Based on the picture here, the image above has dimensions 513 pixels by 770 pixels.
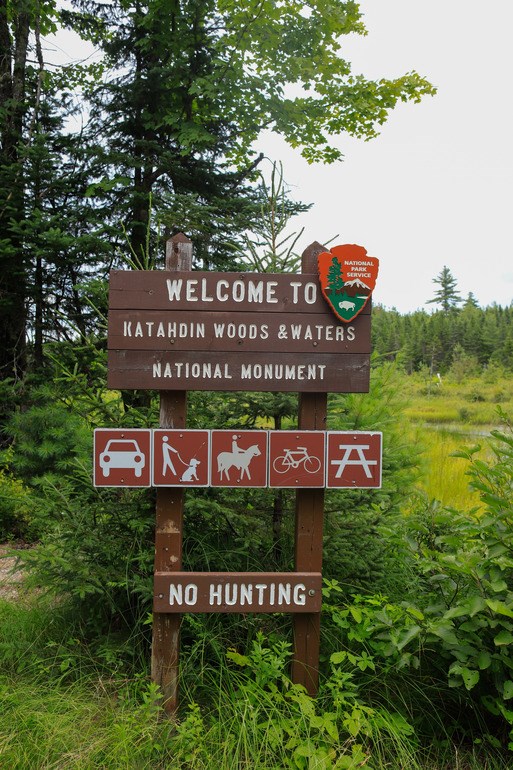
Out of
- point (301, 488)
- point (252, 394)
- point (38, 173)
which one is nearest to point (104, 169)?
point (38, 173)

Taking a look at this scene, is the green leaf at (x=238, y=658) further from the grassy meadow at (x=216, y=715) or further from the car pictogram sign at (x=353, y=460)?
the car pictogram sign at (x=353, y=460)

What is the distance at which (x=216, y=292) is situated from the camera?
9.91 feet

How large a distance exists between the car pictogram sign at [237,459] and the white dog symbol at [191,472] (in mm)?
79

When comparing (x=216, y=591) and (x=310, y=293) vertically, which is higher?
(x=310, y=293)

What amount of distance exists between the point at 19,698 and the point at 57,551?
86cm

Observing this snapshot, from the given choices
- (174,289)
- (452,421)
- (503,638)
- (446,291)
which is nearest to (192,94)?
(174,289)

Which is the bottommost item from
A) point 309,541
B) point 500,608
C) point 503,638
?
point 503,638

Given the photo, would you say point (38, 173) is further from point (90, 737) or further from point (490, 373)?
point (490, 373)

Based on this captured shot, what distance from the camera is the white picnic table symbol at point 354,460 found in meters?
3.01

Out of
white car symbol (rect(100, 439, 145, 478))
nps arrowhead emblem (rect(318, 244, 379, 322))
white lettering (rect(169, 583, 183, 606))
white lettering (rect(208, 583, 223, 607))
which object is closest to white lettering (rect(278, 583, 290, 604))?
white lettering (rect(208, 583, 223, 607))

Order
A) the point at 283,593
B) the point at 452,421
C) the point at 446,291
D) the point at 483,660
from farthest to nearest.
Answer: the point at 446,291
the point at 452,421
the point at 283,593
the point at 483,660

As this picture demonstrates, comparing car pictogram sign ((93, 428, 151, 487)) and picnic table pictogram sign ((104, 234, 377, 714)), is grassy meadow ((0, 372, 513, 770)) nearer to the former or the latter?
picnic table pictogram sign ((104, 234, 377, 714))

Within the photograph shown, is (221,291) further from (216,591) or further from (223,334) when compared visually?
(216,591)

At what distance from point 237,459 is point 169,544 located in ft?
1.79
